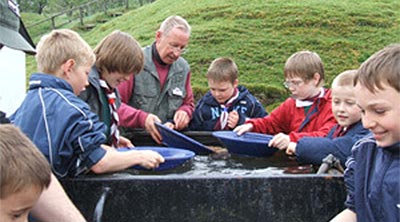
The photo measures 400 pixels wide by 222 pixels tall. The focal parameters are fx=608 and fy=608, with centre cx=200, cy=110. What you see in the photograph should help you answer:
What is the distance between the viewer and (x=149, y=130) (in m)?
3.61

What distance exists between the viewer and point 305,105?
3461mm

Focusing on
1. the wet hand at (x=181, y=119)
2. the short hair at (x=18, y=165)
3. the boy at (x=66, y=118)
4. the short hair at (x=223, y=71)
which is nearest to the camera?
the short hair at (x=18, y=165)

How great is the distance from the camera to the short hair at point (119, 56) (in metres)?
2.94

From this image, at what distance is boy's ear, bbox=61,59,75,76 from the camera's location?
2494 mm

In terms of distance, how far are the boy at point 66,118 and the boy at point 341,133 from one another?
713 mm

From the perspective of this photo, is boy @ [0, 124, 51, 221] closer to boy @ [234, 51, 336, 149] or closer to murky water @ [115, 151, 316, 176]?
murky water @ [115, 151, 316, 176]

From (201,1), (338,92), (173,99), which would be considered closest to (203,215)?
(338,92)

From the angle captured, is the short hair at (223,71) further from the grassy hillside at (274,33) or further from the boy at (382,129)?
the grassy hillside at (274,33)

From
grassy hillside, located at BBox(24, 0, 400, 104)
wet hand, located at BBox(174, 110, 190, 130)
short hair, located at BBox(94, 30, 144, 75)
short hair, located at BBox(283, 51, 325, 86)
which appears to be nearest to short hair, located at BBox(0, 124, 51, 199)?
short hair, located at BBox(94, 30, 144, 75)

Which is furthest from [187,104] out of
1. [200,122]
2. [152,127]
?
[152,127]

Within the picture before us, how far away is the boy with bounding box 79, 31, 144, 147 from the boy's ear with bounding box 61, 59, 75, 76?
0.37 m

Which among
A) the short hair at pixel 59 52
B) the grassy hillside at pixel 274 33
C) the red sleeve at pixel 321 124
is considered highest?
the short hair at pixel 59 52

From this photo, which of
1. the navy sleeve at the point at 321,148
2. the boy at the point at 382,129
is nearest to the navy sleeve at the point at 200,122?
the navy sleeve at the point at 321,148

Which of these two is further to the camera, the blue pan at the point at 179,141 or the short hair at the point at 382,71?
the blue pan at the point at 179,141
